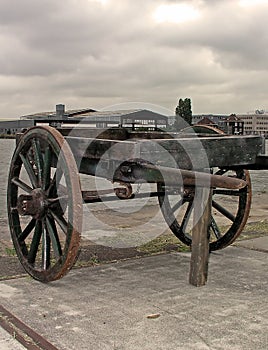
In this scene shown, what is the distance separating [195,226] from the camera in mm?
4613

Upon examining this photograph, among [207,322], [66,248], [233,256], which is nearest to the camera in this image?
[207,322]

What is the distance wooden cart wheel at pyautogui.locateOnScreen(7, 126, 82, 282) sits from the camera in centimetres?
416

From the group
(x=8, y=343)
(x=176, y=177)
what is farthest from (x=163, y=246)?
(x=8, y=343)

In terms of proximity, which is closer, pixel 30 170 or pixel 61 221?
pixel 61 221

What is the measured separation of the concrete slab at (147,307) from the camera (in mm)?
3562

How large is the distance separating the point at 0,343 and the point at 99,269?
1.95 metres

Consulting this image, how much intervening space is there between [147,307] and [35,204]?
135cm

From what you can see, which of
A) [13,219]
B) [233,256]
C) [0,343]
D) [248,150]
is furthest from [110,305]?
[233,256]

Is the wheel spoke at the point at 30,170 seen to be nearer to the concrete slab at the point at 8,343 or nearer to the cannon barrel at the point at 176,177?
the cannon barrel at the point at 176,177

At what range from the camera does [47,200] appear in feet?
15.1

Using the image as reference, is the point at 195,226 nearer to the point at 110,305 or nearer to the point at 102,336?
the point at 110,305

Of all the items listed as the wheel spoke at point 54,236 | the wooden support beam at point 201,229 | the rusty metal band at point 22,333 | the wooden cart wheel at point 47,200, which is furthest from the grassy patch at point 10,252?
the wooden support beam at point 201,229

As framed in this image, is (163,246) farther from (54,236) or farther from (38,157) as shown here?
(38,157)

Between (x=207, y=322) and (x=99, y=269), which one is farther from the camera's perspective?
(x=99, y=269)
